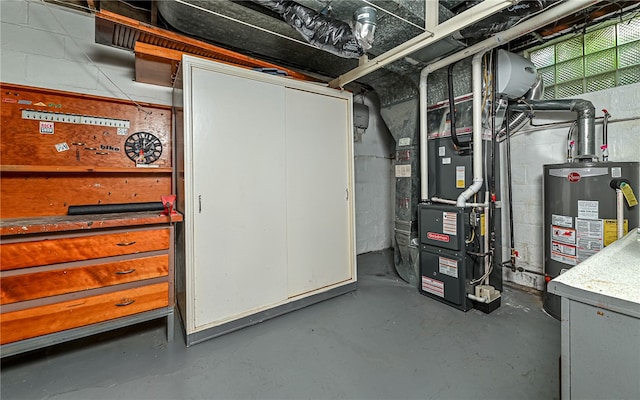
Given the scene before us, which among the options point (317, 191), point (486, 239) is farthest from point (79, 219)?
point (486, 239)

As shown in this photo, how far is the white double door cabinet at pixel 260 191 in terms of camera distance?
5.99 feet

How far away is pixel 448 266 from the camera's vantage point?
231cm

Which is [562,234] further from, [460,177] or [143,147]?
[143,147]

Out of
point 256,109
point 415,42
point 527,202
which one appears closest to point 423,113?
point 415,42

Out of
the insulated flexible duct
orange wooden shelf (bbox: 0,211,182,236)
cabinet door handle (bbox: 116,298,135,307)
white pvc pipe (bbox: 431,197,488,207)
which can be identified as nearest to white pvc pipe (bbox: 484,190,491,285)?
white pvc pipe (bbox: 431,197,488,207)

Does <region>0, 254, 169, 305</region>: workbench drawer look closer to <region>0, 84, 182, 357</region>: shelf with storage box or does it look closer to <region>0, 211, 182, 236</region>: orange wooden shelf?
<region>0, 84, 182, 357</region>: shelf with storage box

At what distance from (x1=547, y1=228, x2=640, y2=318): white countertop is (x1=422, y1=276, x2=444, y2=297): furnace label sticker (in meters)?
1.41

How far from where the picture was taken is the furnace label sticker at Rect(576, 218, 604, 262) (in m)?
1.91

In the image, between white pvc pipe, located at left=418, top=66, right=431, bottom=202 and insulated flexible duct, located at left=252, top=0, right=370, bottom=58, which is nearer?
insulated flexible duct, located at left=252, top=0, right=370, bottom=58

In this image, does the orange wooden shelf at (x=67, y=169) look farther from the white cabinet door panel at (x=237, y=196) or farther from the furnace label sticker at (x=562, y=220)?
the furnace label sticker at (x=562, y=220)

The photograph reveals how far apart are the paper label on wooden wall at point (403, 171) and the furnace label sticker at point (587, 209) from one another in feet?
4.29

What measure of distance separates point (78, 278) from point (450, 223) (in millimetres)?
2575

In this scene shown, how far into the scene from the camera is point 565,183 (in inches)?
81.5

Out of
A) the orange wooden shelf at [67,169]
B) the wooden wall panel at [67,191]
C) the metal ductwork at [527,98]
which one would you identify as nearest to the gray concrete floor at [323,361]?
the wooden wall panel at [67,191]
